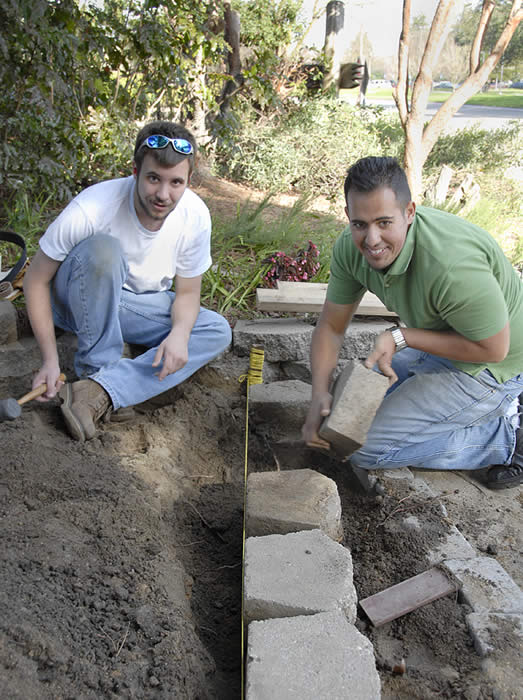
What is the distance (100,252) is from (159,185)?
1.33 ft

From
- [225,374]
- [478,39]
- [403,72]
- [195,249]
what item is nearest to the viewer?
[195,249]

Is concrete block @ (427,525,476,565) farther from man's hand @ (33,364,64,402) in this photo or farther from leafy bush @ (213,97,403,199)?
leafy bush @ (213,97,403,199)

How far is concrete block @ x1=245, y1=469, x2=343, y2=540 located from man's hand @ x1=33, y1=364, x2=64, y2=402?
3.08 ft

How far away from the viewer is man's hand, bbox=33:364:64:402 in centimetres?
257

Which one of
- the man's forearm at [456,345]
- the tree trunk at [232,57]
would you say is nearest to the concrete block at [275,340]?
the man's forearm at [456,345]

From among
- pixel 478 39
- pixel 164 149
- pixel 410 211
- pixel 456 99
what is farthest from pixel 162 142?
pixel 478 39

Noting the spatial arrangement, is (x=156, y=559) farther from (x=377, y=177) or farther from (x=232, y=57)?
(x=232, y=57)

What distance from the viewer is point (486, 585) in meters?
2.09

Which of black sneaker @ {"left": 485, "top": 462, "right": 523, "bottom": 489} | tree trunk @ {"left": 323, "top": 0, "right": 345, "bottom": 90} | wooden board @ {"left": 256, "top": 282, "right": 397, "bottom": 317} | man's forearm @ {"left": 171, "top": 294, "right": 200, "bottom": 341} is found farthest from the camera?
tree trunk @ {"left": 323, "top": 0, "right": 345, "bottom": 90}

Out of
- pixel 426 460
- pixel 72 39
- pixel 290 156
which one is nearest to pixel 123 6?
pixel 72 39

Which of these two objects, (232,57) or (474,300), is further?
(232,57)

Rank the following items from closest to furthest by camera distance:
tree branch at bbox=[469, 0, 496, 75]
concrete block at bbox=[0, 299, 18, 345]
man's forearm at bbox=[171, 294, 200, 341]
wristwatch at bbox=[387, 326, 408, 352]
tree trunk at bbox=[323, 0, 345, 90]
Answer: wristwatch at bbox=[387, 326, 408, 352], man's forearm at bbox=[171, 294, 200, 341], concrete block at bbox=[0, 299, 18, 345], tree branch at bbox=[469, 0, 496, 75], tree trunk at bbox=[323, 0, 345, 90]

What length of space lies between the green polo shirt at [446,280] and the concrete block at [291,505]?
0.83 metres

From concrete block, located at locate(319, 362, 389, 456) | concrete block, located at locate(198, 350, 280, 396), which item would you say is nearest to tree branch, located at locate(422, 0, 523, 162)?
concrete block, located at locate(198, 350, 280, 396)
